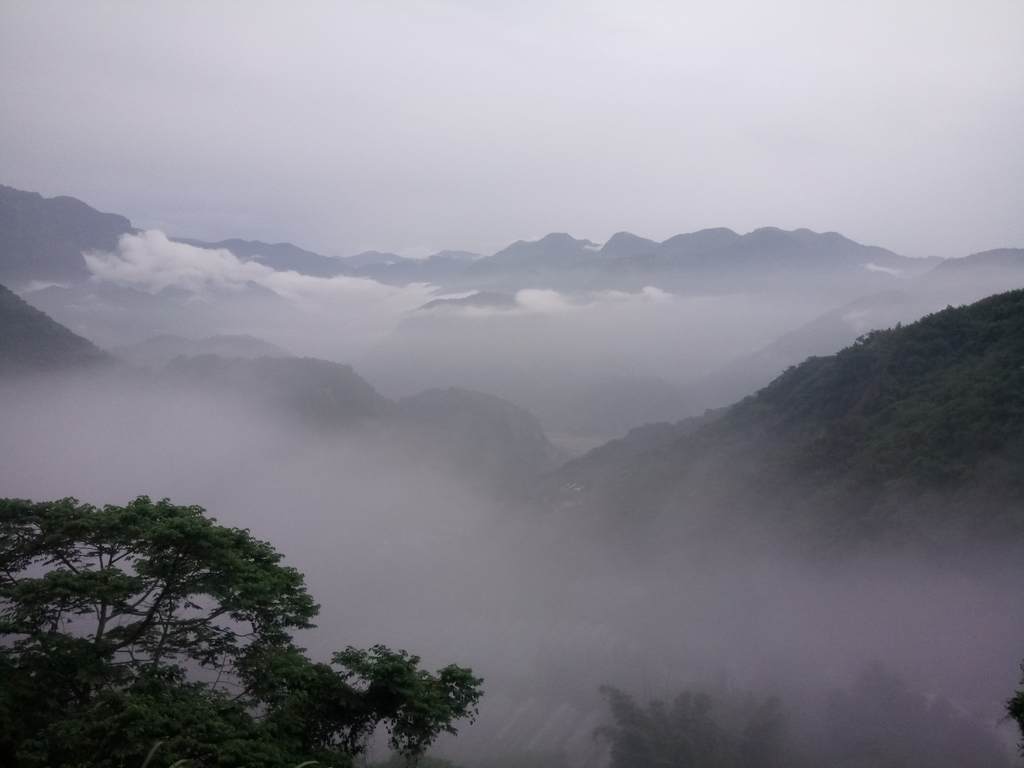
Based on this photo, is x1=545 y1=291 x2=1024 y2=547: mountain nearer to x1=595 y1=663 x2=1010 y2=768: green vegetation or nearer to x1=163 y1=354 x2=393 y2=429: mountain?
x1=595 y1=663 x2=1010 y2=768: green vegetation

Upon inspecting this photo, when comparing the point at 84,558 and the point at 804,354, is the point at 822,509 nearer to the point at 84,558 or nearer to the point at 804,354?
the point at 84,558

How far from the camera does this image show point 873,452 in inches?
1879

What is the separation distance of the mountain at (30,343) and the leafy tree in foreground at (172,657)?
298 feet

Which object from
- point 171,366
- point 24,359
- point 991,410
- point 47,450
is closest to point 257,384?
point 171,366

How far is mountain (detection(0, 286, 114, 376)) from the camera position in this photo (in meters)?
88.6

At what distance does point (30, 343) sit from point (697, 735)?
96988 millimetres

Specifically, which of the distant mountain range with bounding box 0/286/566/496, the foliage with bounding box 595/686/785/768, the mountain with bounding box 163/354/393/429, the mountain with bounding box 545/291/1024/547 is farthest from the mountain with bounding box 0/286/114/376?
the foliage with bounding box 595/686/785/768

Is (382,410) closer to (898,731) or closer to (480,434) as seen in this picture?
(480,434)

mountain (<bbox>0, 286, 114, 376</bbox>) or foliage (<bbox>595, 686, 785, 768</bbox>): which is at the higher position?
mountain (<bbox>0, 286, 114, 376</bbox>)

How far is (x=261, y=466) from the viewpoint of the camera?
414 feet

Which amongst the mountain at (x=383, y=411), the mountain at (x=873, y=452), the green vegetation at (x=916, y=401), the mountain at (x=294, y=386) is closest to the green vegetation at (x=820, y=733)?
the mountain at (x=873, y=452)

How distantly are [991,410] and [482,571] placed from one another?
53.0m

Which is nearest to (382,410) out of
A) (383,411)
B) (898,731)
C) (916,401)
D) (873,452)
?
(383,411)

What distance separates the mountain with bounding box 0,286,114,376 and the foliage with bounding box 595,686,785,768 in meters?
91.4
